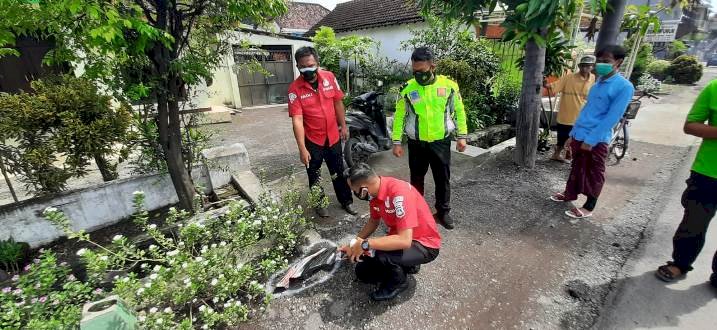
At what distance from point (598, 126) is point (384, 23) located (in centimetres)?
1017

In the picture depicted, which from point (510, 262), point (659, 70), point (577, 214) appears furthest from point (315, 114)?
point (659, 70)

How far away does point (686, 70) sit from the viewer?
49.9ft

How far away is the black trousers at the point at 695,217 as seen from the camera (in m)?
2.28

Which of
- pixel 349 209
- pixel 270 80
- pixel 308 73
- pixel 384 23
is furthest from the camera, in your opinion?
pixel 270 80

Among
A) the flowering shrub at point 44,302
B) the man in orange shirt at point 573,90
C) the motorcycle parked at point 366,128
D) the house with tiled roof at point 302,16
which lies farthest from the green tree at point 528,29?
the house with tiled roof at point 302,16

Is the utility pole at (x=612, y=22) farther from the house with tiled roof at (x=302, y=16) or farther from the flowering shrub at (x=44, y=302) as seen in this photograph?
the house with tiled roof at (x=302, y=16)

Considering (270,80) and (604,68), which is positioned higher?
(604,68)

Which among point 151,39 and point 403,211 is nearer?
point 403,211

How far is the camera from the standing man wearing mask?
9.86ft

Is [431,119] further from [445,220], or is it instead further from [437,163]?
[445,220]

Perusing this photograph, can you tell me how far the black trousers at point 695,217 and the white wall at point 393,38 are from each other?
9.29 metres

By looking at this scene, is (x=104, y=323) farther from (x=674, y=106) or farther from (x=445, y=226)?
(x=674, y=106)

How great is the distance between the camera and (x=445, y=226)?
3.41 metres

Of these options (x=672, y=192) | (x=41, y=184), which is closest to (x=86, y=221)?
(x=41, y=184)
